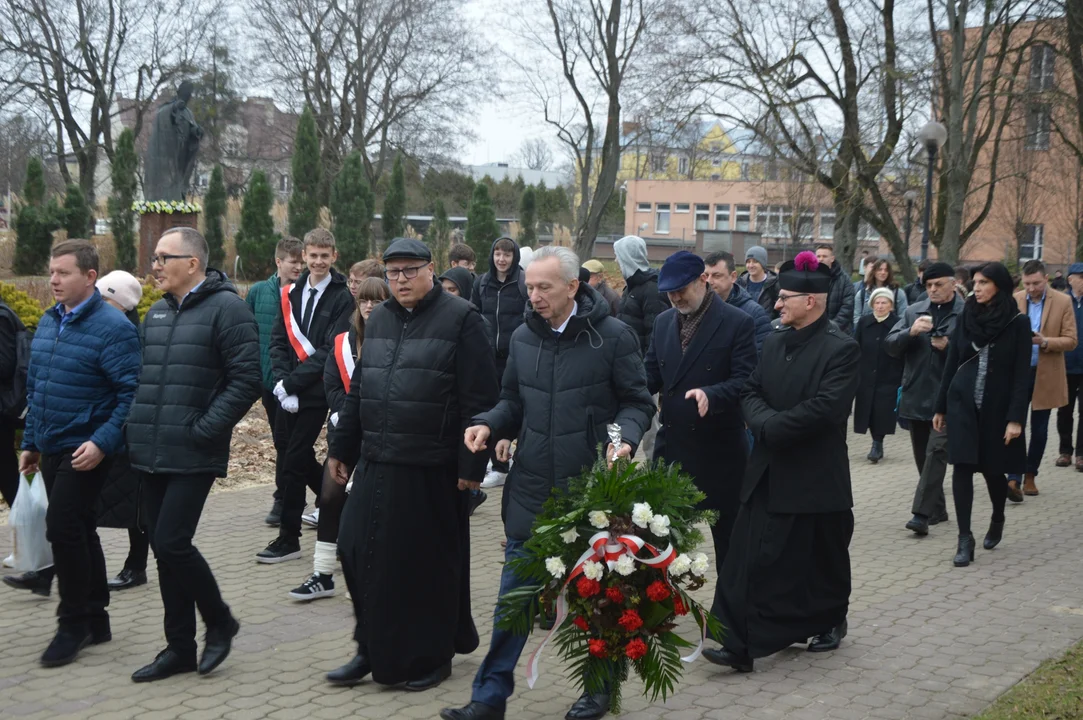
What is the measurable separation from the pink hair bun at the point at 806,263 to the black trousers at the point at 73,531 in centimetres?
361

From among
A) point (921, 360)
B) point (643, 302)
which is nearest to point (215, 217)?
point (643, 302)

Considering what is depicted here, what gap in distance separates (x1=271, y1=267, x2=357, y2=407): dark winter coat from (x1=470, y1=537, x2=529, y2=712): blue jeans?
301 cm

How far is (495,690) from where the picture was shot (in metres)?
4.98

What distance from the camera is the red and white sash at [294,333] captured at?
789 cm

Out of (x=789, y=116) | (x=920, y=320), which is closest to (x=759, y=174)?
(x=789, y=116)

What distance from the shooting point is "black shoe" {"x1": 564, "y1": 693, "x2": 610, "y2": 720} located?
510cm

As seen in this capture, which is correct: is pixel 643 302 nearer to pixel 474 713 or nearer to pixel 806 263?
pixel 806 263

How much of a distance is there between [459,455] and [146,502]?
155 cm

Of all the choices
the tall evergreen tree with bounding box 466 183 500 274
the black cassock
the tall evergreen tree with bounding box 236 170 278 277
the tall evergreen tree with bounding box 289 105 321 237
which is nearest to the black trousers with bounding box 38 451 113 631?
the black cassock

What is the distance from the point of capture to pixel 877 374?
470 inches

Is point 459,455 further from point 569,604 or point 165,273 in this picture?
point 165,273

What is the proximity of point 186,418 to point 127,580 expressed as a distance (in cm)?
228

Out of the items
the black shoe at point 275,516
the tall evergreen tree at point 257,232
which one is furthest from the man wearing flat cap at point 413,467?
the tall evergreen tree at point 257,232

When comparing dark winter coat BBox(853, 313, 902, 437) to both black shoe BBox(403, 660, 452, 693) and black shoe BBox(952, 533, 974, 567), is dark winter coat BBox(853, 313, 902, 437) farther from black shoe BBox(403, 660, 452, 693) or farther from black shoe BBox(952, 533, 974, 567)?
black shoe BBox(403, 660, 452, 693)
